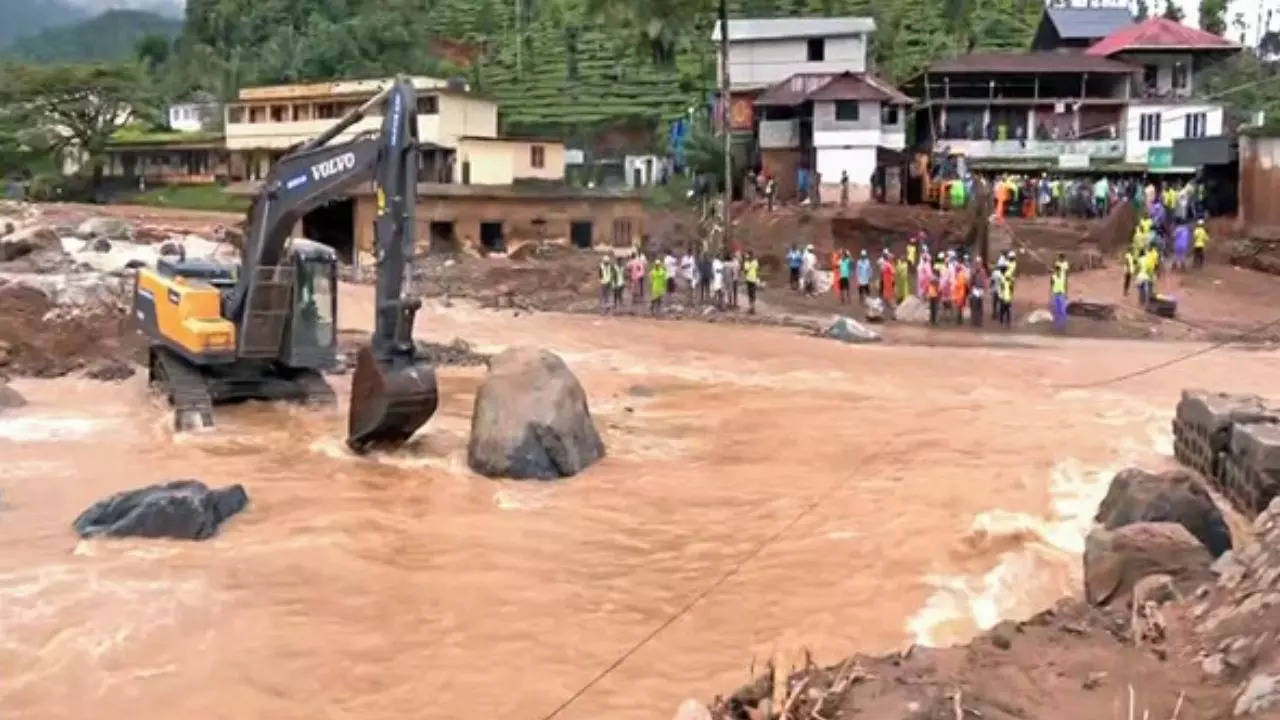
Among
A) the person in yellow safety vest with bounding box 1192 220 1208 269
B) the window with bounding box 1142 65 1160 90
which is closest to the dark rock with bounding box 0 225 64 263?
the person in yellow safety vest with bounding box 1192 220 1208 269

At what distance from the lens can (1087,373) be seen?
2564 centimetres

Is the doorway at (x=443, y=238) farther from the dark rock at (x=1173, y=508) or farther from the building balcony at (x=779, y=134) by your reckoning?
the dark rock at (x=1173, y=508)

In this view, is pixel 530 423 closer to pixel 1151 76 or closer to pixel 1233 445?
pixel 1233 445

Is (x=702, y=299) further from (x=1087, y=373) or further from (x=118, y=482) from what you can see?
(x=118, y=482)

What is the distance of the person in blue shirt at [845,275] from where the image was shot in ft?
113

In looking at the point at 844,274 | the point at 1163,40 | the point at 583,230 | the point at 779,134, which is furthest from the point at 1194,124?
the point at 583,230

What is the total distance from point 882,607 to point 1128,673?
3.66 m

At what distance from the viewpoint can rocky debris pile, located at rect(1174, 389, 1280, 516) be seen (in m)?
14.2

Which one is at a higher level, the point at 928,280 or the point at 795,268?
the point at 795,268

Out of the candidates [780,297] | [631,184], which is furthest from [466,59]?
[780,297]

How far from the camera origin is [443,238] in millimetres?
48719

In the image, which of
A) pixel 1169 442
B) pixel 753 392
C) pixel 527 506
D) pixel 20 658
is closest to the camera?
pixel 20 658

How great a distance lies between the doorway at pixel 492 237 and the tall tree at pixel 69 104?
28844 mm

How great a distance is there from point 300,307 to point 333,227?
1224 inches
